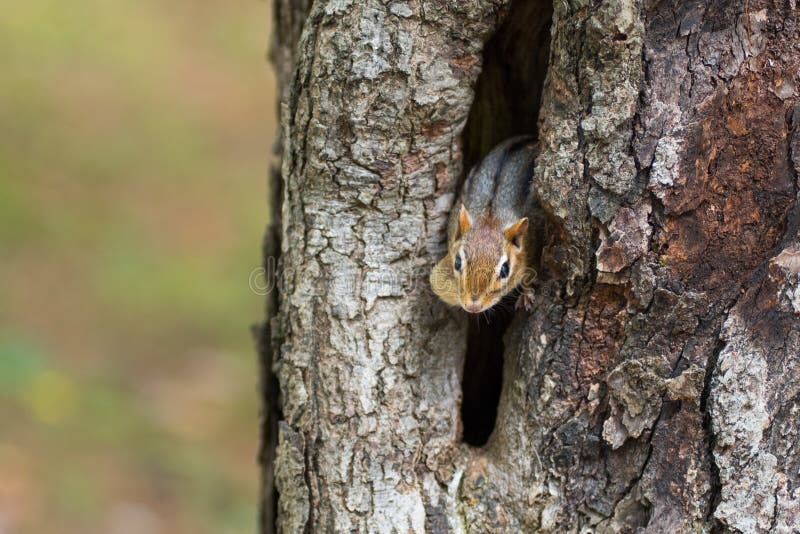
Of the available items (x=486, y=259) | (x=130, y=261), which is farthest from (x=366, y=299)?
(x=130, y=261)

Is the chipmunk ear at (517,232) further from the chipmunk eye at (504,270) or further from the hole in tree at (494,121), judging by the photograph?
the hole in tree at (494,121)

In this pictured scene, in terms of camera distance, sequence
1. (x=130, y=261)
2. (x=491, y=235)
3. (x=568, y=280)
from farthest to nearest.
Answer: (x=130, y=261)
(x=491, y=235)
(x=568, y=280)

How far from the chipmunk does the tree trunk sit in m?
0.09

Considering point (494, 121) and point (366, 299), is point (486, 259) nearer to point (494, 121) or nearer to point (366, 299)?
point (366, 299)

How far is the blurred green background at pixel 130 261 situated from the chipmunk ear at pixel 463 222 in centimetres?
262

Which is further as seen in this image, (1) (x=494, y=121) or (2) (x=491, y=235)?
(1) (x=494, y=121)

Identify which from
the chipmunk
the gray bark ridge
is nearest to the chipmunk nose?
the chipmunk

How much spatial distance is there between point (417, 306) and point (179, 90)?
576 centimetres

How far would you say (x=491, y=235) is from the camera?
296 centimetres

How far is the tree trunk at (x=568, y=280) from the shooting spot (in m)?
2.30

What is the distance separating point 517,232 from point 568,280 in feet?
1.55

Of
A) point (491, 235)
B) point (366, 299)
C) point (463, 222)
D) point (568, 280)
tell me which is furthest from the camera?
point (491, 235)

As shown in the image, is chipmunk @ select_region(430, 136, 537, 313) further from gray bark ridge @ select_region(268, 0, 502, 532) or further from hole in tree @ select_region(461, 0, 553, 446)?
hole in tree @ select_region(461, 0, 553, 446)

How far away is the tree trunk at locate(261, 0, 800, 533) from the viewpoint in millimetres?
2297
